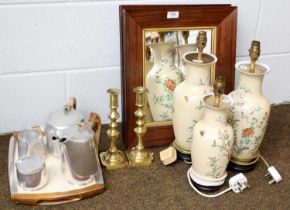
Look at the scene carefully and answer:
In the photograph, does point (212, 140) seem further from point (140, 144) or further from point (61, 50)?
point (61, 50)

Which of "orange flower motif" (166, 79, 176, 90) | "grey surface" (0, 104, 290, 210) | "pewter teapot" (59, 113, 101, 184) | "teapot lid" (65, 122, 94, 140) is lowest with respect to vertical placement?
"grey surface" (0, 104, 290, 210)

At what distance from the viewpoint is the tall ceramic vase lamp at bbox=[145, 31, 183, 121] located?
0.99 meters

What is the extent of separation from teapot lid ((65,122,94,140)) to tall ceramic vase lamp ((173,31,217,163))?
222 mm

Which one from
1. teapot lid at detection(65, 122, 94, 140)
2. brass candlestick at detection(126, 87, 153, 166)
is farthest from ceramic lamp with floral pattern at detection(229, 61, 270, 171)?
teapot lid at detection(65, 122, 94, 140)

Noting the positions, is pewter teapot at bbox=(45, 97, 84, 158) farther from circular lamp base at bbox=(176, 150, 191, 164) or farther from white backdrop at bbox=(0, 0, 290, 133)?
circular lamp base at bbox=(176, 150, 191, 164)

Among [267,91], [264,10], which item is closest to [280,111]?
[267,91]

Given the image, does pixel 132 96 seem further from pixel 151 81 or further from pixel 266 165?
pixel 266 165

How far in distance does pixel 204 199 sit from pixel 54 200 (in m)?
0.34

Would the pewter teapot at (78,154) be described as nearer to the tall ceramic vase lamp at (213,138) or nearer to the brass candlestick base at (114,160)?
the brass candlestick base at (114,160)

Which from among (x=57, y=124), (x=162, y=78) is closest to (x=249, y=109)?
(x=162, y=78)

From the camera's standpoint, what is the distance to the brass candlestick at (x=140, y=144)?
0.92 m

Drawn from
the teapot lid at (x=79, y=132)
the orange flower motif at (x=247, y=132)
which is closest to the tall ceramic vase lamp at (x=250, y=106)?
the orange flower motif at (x=247, y=132)

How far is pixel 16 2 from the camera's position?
946 millimetres

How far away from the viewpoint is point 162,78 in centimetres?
99
